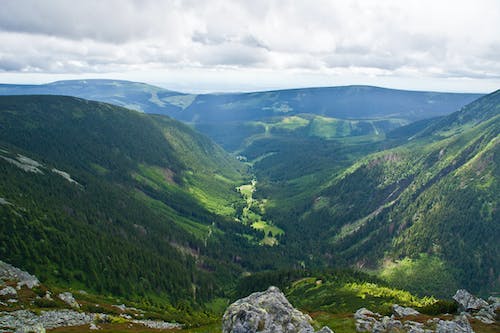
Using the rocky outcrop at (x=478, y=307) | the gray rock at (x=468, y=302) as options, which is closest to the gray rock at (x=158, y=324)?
the gray rock at (x=468, y=302)

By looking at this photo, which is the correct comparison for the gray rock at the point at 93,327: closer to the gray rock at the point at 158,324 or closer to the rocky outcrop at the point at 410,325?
the gray rock at the point at 158,324

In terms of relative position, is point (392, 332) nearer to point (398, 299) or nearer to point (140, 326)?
point (140, 326)

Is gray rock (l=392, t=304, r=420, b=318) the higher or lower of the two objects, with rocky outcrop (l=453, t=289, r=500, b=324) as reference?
lower

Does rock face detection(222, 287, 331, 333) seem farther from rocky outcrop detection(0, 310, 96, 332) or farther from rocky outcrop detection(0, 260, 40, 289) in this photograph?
rocky outcrop detection(0, 260, 40, 289)

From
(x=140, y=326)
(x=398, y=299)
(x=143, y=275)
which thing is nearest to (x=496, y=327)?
(x=140, y=326)

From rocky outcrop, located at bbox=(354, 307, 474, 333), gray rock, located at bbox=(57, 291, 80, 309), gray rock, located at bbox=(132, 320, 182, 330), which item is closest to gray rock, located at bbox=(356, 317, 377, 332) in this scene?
rocky outcrop, located at bbox=(354, 307, 474, 333)
